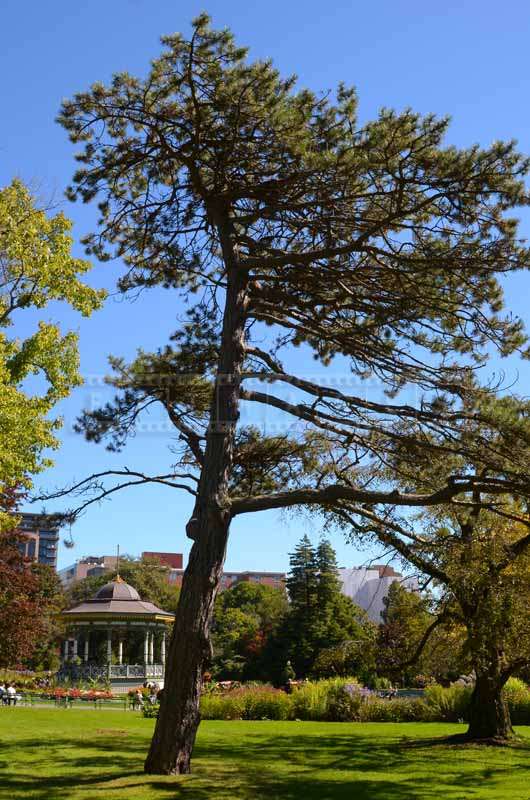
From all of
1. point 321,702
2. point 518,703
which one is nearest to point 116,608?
point 321,702

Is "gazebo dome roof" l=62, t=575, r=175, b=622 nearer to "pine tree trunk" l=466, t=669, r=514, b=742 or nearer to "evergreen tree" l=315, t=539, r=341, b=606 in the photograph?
"evergreen tree" l=315, t=539, r=341, b=606

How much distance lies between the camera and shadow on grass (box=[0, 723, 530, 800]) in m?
8.57

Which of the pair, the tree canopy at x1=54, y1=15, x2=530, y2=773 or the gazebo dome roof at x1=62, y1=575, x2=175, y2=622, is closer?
the tree canopy at x1=54, y1=15, x2=530, y2=773

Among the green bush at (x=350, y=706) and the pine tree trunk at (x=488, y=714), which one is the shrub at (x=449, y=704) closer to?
the green bush at (x=350, y=706)

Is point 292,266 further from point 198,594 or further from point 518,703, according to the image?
point 518,703

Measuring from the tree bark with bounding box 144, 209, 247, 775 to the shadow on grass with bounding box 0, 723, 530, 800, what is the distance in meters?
0.38

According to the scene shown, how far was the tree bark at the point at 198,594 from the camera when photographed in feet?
29.7

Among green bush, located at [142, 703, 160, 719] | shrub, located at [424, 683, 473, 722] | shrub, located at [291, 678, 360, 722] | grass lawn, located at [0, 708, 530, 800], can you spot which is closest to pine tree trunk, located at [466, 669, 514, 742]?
grass lawn, located at [0, 708, 530, 800]

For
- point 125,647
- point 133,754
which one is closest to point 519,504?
point 133,754

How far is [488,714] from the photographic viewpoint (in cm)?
1416

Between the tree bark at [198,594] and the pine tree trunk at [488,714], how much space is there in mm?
6839

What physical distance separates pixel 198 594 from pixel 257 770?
3.15 m

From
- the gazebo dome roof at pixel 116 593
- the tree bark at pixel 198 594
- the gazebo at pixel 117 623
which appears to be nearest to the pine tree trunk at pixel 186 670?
the tree bark at pixel 198 594

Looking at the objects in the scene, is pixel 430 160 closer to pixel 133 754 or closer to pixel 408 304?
pixel 408 304
